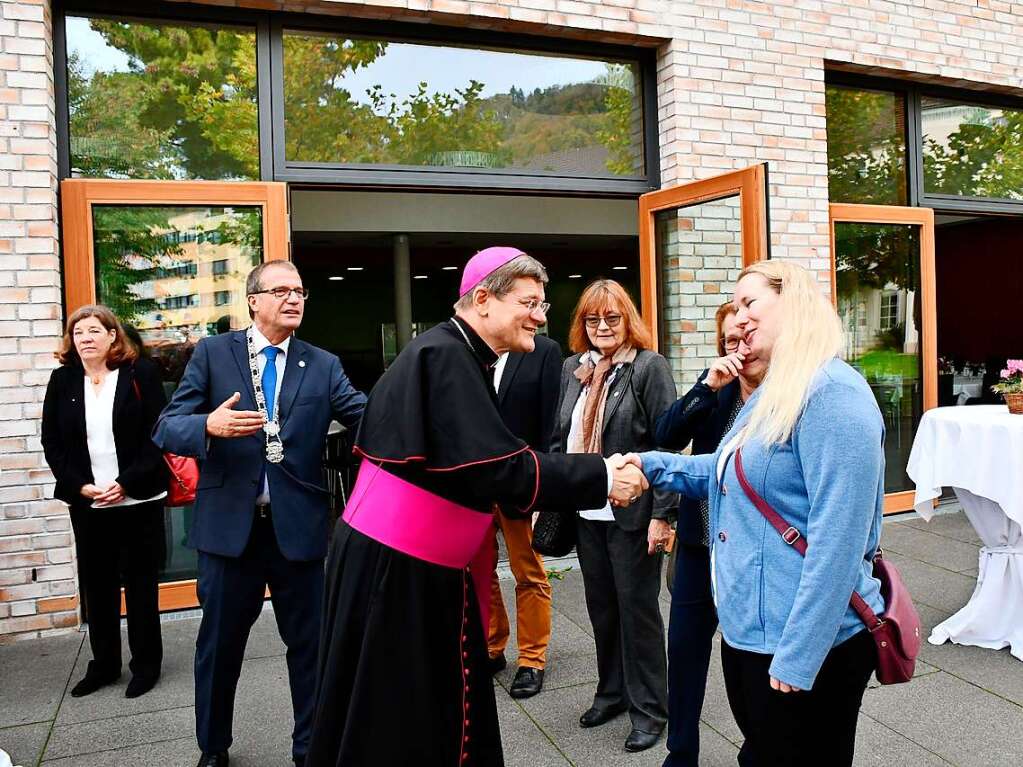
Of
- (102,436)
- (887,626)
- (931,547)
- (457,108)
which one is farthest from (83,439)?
(931,547)

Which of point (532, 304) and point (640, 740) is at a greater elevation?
point (532, 304)

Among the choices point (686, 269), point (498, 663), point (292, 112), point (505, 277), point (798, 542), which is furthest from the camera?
point (686, 269)

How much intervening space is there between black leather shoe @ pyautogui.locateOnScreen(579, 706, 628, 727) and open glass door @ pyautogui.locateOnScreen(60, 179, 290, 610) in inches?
112

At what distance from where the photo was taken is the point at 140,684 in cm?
410

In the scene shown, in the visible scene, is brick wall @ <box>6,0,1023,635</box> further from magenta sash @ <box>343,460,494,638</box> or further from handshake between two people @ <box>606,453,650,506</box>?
handshake between two people @ <box>606,453,650,506</box>

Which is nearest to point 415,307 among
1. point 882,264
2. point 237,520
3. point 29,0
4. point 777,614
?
point 882,264

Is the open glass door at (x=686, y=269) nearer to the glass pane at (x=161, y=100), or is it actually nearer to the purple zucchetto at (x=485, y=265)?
the glass pane at (x=161, y=100)

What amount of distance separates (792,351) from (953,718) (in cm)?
245

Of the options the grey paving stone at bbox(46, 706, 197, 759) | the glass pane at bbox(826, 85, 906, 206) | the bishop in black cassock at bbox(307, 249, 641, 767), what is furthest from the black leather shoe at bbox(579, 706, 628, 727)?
the glass pane at bbox(826, 85, 906, 206)

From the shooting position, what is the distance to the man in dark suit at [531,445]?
407 cm

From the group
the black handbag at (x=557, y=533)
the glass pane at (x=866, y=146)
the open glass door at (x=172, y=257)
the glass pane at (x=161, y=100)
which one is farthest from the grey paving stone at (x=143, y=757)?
the glass pane at (x=866, y=146)

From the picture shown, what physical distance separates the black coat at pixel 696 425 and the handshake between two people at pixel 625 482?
71cm

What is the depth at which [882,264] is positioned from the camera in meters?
7.28

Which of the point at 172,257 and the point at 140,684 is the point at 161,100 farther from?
the point at 140,684
